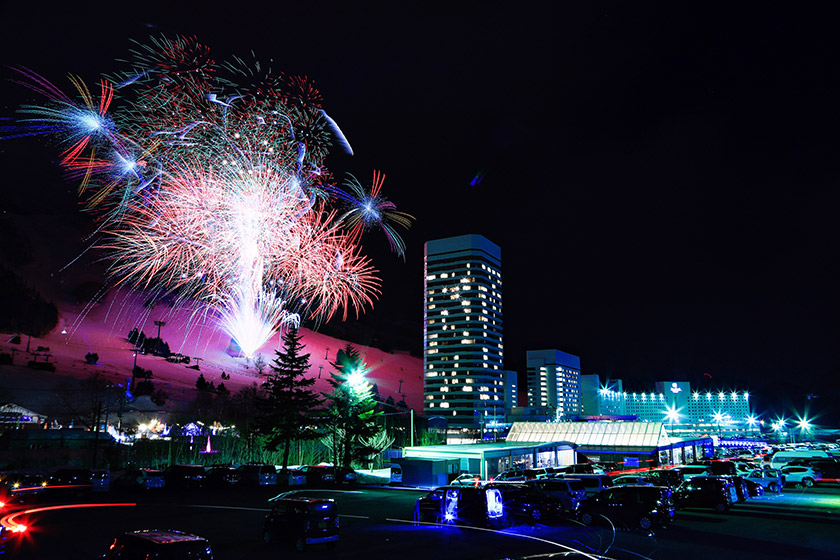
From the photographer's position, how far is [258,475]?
40.3m

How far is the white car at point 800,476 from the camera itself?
3403 centimetres

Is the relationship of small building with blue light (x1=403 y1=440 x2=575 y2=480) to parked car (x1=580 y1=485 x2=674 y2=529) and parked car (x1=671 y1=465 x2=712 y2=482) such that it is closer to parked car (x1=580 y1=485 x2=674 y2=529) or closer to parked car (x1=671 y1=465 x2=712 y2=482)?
parked car (x1=671 y1=465 x2=712 y2=482)

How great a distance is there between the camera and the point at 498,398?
18538cm

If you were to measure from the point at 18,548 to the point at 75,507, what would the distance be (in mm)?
11198

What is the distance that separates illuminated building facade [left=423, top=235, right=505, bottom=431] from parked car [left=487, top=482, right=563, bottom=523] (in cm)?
15370

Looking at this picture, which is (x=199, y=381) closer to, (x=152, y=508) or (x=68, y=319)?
(x=68, y=319)

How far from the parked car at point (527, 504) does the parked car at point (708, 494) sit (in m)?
6.16

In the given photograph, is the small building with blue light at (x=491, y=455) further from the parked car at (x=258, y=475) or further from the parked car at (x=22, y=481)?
the parked car at (x=22, y=481)

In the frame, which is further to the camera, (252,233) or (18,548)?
(252,233)

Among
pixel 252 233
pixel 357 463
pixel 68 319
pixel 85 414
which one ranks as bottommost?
pixel 357 463

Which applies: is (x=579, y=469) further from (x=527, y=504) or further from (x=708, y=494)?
(x=527, y=504)

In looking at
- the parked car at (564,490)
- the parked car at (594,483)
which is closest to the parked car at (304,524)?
the parked car at (564,490)

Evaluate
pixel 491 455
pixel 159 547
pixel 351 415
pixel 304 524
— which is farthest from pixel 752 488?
pixel 351 415

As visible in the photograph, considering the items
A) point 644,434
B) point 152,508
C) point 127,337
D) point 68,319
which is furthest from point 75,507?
point 68,319
